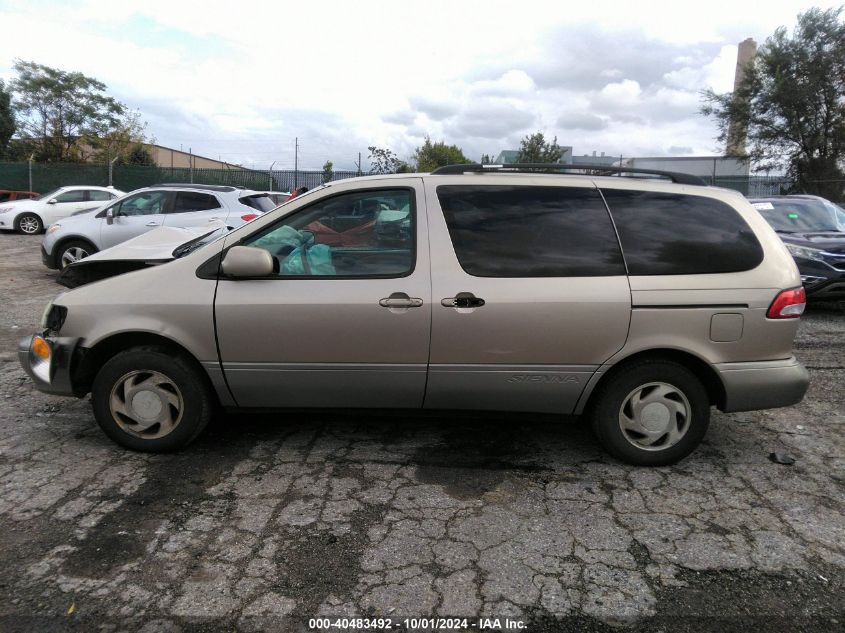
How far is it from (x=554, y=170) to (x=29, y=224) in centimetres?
1802

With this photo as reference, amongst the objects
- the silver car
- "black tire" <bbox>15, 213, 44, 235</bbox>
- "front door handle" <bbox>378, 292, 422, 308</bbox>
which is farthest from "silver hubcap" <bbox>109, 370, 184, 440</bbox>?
"black tire" <bbox>15, 213, 44, 235</bbox>

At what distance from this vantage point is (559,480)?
361cm

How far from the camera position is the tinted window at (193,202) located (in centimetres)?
1041

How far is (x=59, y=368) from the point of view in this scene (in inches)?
147

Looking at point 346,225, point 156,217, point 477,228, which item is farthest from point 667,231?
point 156,217

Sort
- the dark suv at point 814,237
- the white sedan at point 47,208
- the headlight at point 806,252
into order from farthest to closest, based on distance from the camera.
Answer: the white sedan at point 47,208 → the headlight at point 806,252 → the dark suv at point 814,237

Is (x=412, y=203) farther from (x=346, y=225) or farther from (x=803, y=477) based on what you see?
(x=803, y=477)

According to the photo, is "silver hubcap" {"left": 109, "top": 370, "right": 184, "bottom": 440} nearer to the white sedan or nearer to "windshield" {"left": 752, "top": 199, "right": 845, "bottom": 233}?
"windshield" {"left": 752, "top": 199, "right": 845, "bottom": 233}

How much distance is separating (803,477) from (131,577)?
3.68 m

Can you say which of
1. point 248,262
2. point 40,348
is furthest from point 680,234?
point 40,348

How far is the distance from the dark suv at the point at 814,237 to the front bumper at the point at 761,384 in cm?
410

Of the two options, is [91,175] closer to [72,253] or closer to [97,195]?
[97,195]

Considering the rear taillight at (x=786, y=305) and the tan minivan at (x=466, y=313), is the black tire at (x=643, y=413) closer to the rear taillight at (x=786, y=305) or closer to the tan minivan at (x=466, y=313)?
the tan minivan at (x=466, y=313)

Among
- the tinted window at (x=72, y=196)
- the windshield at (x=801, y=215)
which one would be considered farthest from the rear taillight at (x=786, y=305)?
the tinted window at (x=72, y=196)
